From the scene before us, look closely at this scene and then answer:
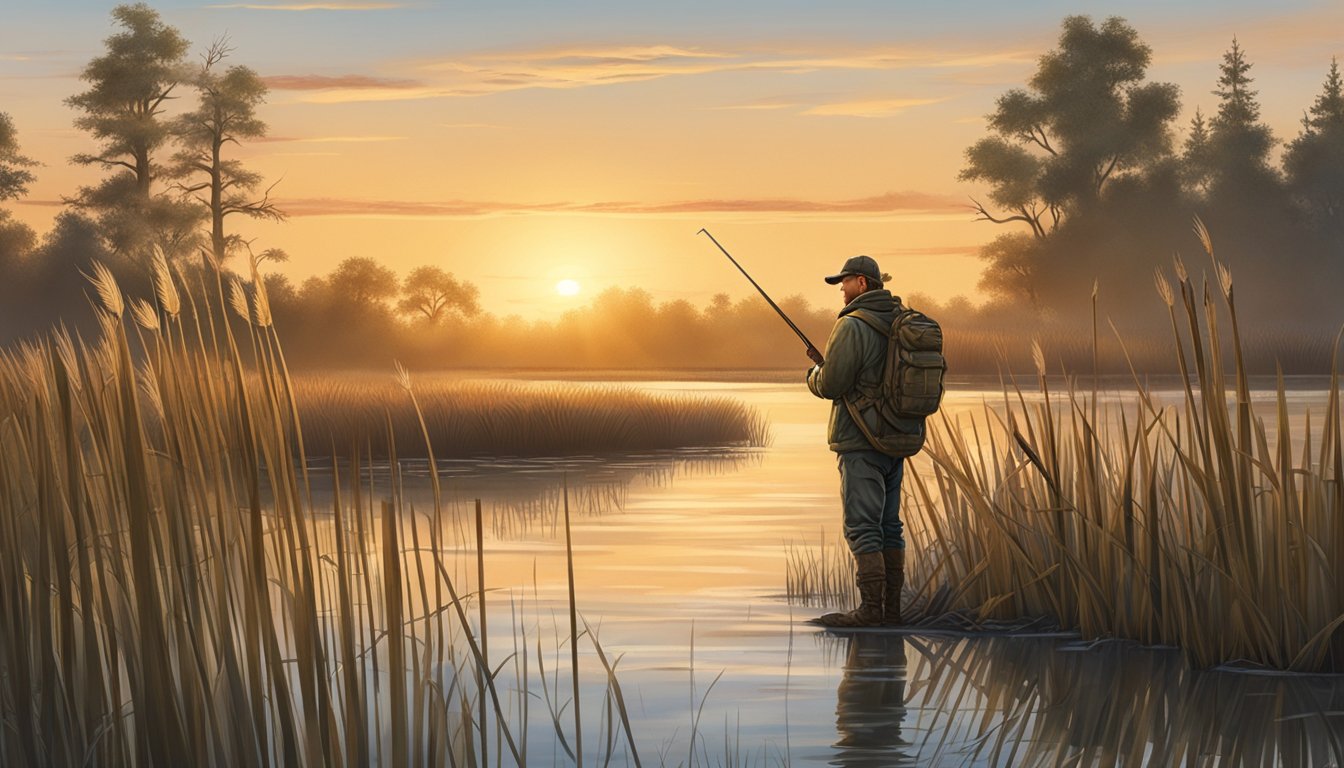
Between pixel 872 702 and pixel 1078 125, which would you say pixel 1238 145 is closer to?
pixel 1078 125

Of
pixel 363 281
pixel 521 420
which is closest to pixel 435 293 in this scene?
pixel 363 281

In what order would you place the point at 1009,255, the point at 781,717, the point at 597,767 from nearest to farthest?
the point at 597,767 < the point at 781,717 < the point at 1009,255

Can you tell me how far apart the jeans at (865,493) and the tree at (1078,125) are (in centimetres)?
5666

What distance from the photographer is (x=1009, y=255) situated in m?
65.6

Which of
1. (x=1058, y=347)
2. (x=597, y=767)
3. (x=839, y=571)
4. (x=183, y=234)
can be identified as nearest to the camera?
(x=597, y=767)

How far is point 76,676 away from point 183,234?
166 ft

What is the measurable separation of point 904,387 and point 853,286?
734mm

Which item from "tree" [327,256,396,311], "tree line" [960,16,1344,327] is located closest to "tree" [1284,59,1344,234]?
"tree line" [960,16,1344,327]

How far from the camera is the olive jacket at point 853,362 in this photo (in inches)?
370

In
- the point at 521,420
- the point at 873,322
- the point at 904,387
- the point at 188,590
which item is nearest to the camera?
the point at 188,590

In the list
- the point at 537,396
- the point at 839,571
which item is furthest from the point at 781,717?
the point at 537,396

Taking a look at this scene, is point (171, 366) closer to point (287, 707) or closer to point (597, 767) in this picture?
point (287, 707)

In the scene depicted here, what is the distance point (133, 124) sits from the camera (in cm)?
5450

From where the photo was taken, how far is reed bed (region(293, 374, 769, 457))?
2386 cm
